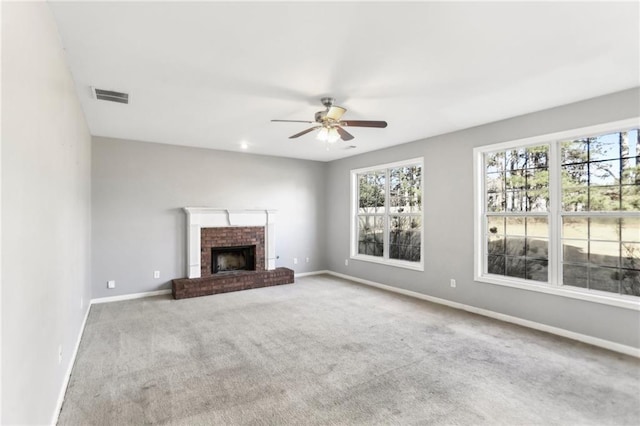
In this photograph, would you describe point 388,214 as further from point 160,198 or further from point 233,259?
point 160,198

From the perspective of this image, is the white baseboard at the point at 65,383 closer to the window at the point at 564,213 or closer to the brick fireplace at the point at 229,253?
the brick fireplace at the point at 229,253

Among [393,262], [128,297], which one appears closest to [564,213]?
[393,262]

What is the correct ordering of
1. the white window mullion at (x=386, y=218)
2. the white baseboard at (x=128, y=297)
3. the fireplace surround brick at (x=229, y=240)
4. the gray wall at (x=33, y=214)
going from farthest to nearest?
1. the white window mullion at (x=386, y=218)
2. the fireplace surround brick at (x=229, y=240)
3. the white baseboard at (x=128, y=297)
4. the gray wall at (x=33, y=214)

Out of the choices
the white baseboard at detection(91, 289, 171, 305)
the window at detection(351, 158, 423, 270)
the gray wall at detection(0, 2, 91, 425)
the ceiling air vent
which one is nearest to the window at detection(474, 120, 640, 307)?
the window at detection(351, 158, 423, 270)

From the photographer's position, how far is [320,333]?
381 centimetres

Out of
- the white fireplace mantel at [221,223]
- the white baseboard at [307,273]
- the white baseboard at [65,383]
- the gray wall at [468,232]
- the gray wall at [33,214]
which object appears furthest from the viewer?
the white baseboard at [307,273]

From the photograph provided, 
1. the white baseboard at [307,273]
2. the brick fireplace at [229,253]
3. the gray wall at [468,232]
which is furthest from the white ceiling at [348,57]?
the white baseboard at [307,273]

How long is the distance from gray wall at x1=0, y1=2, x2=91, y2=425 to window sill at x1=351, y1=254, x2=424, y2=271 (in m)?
4.64

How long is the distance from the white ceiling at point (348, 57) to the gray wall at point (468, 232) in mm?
231

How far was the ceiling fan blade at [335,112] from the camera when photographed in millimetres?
3287

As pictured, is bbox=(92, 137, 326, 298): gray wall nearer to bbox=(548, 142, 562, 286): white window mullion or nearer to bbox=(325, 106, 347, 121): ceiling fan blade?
bbox=(325, 106, 347, 121): ceiling fan blade

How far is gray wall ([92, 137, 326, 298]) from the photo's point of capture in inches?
204

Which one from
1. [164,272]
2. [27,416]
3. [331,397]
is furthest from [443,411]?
[164,272]

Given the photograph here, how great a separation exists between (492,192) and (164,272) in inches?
215
